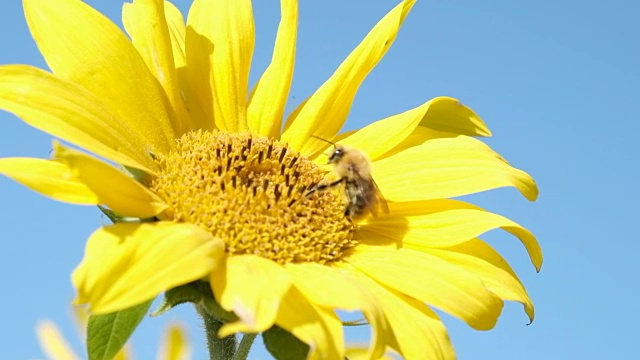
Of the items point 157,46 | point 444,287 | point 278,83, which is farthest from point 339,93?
point 444,287

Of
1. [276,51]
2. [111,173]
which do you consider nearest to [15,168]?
[111,173]

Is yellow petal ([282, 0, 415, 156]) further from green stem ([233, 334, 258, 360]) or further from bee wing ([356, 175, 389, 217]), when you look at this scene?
green stem ([233, 334, 258, 360])

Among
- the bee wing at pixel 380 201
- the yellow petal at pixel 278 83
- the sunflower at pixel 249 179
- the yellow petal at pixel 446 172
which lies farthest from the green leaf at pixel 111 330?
the yellow petal at pixel 278 83

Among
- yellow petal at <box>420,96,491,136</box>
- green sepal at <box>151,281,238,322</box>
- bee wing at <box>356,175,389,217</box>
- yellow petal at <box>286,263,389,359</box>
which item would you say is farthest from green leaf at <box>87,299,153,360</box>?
yellow petal at <box>420,96,491,136</box>

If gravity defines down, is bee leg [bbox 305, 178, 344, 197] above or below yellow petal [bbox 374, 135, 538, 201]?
below

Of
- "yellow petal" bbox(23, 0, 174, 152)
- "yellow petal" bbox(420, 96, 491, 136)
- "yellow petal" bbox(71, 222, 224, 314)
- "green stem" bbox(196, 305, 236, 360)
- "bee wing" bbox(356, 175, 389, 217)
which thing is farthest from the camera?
"yellow petal" bbox(420, 96, 491, 136)

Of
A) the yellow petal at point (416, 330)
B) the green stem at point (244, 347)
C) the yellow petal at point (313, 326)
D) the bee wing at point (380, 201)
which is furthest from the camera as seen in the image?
the bee wing at point (380, 201)

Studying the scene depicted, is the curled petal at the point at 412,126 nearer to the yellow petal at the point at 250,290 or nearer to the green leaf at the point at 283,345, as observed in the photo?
the yellow petal at the point at 250,290

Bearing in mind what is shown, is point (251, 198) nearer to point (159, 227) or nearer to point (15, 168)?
point (159, 227)

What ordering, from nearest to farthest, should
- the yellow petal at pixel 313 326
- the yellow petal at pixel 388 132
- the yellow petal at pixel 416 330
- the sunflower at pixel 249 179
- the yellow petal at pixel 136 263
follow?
the yellow petal at pixel 136 263
the yellow petal at pixel 313 326
the sunflower at pixel 249 179
the yellow petal at pixel 416 330
the yellow petal at pixel 388 132
